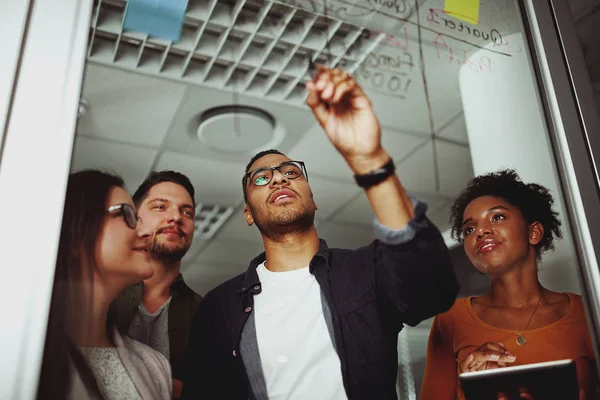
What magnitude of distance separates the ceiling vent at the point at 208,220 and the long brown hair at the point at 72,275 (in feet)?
0.53

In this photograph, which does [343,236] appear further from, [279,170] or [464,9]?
[464,9]

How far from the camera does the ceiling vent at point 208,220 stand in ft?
3.15

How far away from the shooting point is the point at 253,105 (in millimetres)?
1079

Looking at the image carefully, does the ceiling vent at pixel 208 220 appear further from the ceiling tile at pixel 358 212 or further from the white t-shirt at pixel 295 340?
the ceiling tile at pixel 358 212

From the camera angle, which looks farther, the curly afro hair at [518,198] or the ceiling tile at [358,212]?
the curly afro hair at [518,198]

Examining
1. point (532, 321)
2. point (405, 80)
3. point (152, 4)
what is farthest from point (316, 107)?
point (532, 321)

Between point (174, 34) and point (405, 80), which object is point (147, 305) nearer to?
point (174, 34)

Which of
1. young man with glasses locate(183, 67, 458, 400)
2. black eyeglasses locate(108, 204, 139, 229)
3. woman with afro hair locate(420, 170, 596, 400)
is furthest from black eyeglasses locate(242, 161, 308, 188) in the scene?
woman with afro hair locate(420, 170, 596, 400)

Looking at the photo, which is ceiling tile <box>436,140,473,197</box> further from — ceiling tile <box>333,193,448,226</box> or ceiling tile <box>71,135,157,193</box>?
ceiling tile <box>71,135,157,193</box>

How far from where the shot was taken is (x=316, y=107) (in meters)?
1.07

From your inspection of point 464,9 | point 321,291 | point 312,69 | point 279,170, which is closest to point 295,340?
A: point 321,291

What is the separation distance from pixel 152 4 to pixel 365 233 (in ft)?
1.92

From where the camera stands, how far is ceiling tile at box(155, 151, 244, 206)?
0.99 m

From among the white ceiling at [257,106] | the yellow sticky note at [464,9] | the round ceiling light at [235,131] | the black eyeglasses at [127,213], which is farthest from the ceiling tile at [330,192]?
the yellow sticky note at [464,9]
